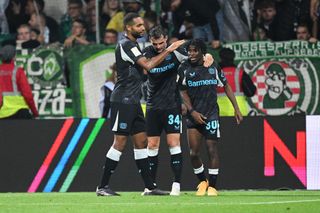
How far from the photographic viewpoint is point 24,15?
66.5ft

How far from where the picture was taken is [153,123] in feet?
48.3

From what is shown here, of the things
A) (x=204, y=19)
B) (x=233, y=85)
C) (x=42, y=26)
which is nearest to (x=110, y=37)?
(x=42, y=26)

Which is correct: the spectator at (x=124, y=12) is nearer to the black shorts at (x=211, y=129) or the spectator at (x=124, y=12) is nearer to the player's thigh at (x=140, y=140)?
the black shorts at (x=211, y=129)

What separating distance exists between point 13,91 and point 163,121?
4.33 m

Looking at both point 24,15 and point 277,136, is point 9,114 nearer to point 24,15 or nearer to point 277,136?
point 24,15

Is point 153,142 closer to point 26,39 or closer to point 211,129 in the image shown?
point 211,129

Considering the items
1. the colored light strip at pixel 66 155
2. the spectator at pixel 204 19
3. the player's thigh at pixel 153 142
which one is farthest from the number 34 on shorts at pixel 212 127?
the spectator at pixel 204 19

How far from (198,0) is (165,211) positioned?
895cm

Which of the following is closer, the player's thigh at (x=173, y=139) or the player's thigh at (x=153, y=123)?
the player's thigh at (x=173, y=139)

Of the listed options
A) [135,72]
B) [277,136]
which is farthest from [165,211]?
Answer: [277,136]

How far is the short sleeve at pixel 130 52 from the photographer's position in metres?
13.8

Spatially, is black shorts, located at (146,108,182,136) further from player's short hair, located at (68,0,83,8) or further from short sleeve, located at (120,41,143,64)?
player's short hair, located at (68,0,83,8)

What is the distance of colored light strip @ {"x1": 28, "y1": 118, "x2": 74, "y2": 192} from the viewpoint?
17344mm

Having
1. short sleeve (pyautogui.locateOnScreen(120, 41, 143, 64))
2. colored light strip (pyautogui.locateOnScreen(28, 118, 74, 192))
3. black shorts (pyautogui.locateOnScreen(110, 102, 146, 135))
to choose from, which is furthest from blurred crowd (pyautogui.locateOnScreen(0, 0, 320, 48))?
short sleeve (pyautogui.locateOnScreen(120, 41, 143, 64))
